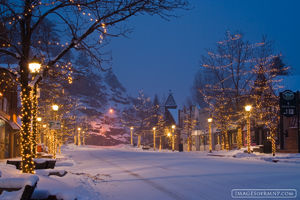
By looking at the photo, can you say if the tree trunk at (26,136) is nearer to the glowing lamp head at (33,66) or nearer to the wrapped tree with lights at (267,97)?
the glowing lamp head at (33,66)

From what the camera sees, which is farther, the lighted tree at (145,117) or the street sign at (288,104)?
the lighted tree at (145,117)

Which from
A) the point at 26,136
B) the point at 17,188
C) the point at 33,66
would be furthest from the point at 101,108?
the point at 17,188

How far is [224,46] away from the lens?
4250 centimetres

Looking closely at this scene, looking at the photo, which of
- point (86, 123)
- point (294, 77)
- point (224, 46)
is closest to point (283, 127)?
point (294, 77)

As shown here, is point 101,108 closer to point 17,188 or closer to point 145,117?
point 145,117

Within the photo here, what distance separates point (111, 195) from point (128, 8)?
565 centimetres

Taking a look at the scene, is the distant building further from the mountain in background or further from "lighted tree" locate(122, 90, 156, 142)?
the mountain in background

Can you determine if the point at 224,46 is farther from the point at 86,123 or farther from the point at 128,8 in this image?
the point at 86,123

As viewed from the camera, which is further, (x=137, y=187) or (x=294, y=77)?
(x=294, y=77)

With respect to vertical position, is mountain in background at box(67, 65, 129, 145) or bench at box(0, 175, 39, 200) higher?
mountain in background at box(67, 65, 129, 145)

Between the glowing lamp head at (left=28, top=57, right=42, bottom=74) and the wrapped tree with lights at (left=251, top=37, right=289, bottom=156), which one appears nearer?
the glowing lamp head at (left=28, top=57, right=42, bottom=74)

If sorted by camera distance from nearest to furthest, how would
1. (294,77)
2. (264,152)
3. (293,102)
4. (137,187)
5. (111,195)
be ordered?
(111,195), (137,187), (293,102), (264,152), (294,77)

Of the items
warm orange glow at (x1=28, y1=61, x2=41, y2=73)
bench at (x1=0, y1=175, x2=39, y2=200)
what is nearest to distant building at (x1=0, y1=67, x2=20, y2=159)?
warm orange glow at (x1=28, y1=61, x2=41, y2=73)

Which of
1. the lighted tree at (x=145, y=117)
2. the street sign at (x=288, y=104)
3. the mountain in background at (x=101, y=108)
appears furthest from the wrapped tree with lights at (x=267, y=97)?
the mountain in background at (x=101, y=108)
